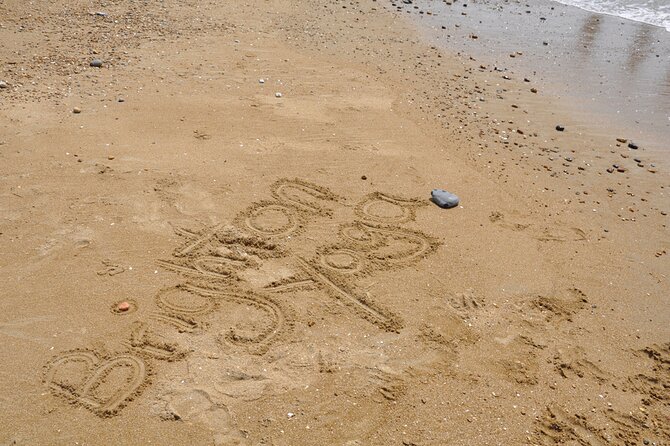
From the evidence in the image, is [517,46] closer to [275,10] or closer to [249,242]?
[275,10]

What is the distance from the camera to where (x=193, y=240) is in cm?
535

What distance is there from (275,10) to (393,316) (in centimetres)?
866

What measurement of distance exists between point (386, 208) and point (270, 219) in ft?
4.14

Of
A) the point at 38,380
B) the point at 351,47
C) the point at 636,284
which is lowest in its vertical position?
the point at 38,380

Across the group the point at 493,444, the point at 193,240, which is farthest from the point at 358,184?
the point at 493,444

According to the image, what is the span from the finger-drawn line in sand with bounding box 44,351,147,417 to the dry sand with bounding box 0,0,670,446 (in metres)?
0.02

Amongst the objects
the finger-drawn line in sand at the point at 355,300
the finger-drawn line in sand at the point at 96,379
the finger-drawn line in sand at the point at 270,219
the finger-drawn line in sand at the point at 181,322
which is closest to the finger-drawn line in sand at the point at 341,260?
the finger-drawn line in sand at the point at 355,300

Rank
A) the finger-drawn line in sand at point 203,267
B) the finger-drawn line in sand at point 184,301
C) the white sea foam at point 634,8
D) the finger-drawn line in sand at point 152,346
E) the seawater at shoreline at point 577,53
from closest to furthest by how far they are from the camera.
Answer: the finger-drawn line in sand at point 152,346 → the finger-drawn line in sand at point 184,301 → the finger-drawn line in sand at point 203,267 → the seawater at shoreline at point 577,53 → the white sea foam at point 634,8

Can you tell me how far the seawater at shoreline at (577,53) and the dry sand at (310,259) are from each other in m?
0.73

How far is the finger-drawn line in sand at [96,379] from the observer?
3.83 metres

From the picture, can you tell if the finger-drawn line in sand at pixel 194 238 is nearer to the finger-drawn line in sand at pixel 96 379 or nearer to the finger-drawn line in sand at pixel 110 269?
the finger-drawn line in sand at pixel 110 269

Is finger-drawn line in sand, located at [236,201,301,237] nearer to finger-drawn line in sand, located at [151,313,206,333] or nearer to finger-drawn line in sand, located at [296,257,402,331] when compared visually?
finger-drawn line in sand, located at [296,257,402,331]

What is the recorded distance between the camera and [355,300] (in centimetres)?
486

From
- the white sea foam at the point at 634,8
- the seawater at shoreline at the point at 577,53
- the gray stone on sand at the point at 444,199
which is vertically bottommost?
the gray stone on sand at the point at 444,199
